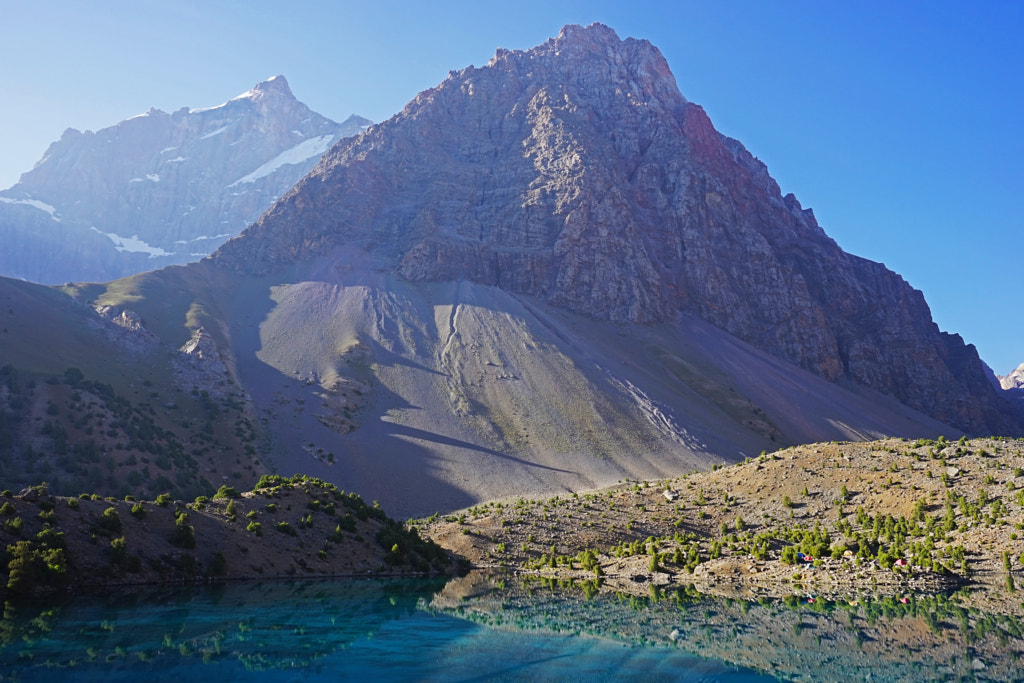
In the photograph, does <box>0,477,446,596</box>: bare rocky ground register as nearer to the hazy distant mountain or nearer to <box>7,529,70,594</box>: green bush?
<box>7,529,70,594</box>: green bush

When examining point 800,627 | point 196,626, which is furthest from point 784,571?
point 196,626

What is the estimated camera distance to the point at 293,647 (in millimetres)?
23797

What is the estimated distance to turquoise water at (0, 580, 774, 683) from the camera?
2053 centimetres

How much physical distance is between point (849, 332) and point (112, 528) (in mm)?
174243

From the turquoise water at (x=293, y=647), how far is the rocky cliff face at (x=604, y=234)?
12388 centimetres

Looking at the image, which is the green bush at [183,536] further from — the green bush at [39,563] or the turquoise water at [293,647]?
the turquoise water at [293,647]

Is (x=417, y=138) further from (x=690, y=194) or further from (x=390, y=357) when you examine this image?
(x=390, y=357)

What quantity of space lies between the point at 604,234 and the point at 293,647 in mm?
148306

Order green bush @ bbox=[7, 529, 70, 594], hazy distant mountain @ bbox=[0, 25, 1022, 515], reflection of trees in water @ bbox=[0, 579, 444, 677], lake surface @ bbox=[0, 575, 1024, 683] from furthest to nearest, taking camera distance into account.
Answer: hazy distant mountain @ bbox=[0, 25, 1022, 515] → green bush @ bbox=[7, 529, 70, 594] → reflection of trees in water @ bbox=[0, 579, 444, 677] → lake surface @ bbox=[0, 575, 1024, 683]

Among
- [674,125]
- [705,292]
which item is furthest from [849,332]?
[674,125]

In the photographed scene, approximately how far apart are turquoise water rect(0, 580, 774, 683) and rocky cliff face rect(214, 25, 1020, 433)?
124 meters

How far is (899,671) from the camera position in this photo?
67.8 feet

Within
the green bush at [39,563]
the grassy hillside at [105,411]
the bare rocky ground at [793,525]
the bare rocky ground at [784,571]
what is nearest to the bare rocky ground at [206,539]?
the green bush at [39,563]

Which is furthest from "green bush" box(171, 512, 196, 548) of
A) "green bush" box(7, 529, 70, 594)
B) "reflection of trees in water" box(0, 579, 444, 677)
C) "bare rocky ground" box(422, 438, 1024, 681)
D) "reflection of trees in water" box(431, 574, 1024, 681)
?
"bare rocky ground" box(422, 438, 1024, 681)
